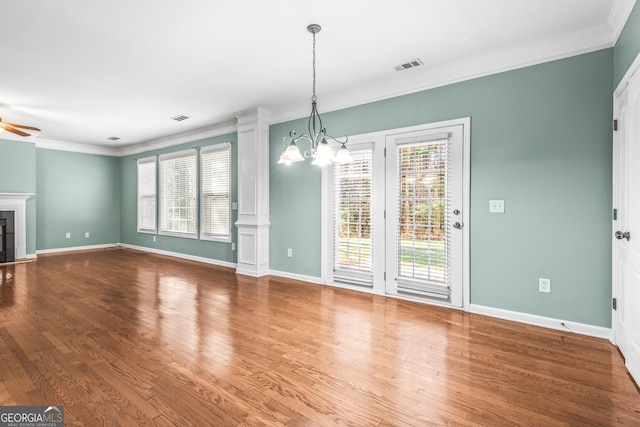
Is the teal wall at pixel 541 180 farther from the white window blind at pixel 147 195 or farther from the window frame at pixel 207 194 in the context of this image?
the white window blind at pixel 147 195

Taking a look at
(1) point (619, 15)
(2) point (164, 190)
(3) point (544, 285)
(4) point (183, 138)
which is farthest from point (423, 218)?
(2) point (164, 190)

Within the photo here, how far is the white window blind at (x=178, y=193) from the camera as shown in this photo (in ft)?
22.6

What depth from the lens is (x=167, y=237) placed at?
743 cm

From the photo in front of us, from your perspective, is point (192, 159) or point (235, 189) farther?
point (192, 159)

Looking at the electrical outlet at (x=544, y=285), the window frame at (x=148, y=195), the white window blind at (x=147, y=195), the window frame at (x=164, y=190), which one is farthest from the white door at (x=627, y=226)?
the white window blind at (x=147, y=195)

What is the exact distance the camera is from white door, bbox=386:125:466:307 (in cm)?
362

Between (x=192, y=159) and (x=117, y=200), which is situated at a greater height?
(x=192, y=159)

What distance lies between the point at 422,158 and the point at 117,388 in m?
3.54

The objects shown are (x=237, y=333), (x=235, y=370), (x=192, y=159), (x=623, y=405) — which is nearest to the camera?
(x=623, y=405)

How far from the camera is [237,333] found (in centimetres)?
297

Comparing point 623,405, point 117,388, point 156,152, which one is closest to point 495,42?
point 623,405

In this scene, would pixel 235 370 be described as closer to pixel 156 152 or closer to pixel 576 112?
pixel 576 112

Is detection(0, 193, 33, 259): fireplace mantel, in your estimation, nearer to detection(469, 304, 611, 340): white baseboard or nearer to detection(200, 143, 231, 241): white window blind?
detection(200, 143, 231, 241): white window blind

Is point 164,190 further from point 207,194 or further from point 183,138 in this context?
point 207,194
